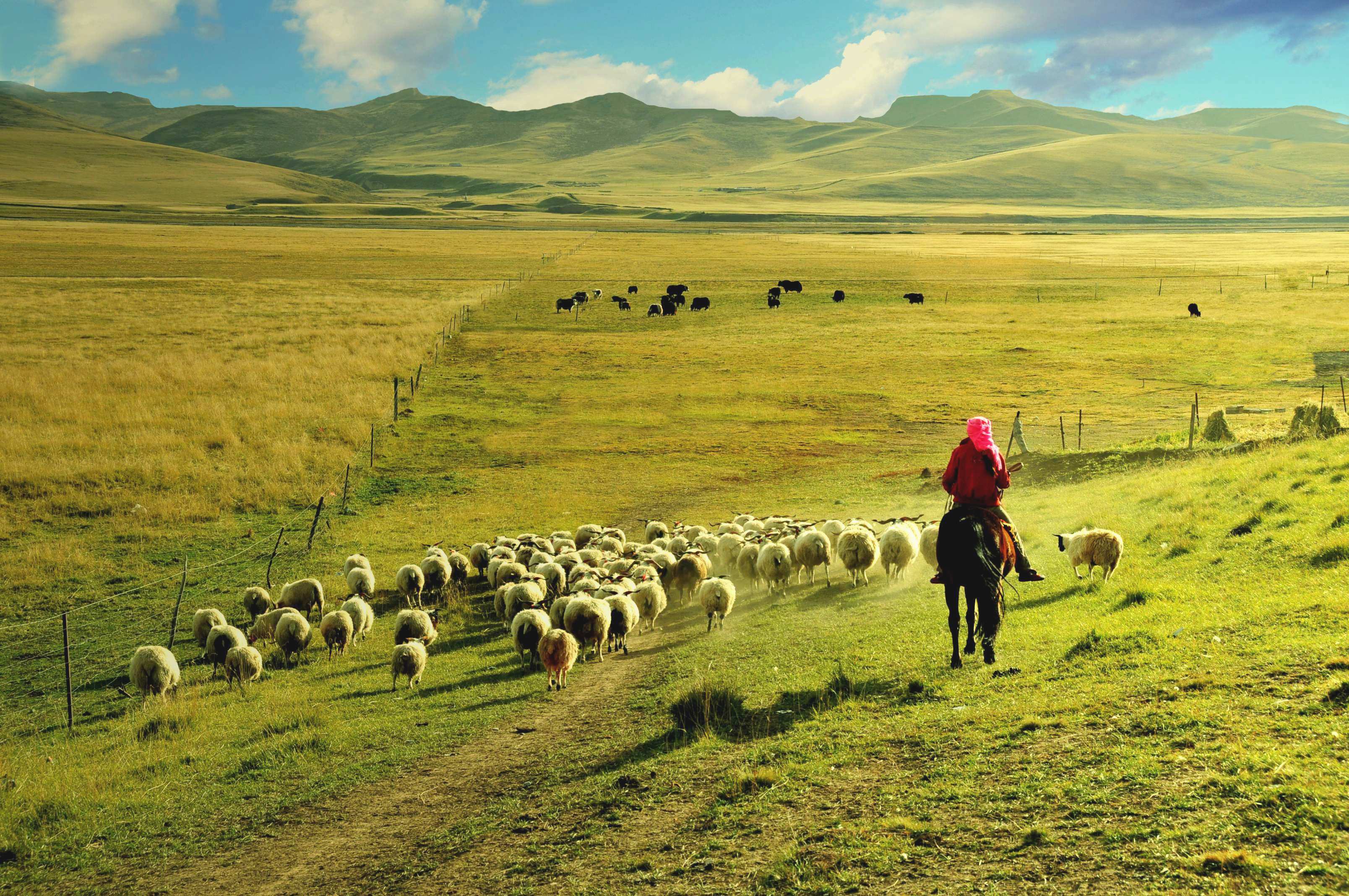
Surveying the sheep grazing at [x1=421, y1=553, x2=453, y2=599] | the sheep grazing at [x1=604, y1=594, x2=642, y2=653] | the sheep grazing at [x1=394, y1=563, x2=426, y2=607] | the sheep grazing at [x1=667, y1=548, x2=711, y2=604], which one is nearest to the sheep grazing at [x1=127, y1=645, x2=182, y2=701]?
the sheep grazing at [x1=394, y1=563, x2=426, y2=607]

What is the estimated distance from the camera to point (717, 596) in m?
14.5

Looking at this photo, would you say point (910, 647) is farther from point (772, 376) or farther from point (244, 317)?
point (244, 317)

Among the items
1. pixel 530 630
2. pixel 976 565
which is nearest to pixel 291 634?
pixel 530 630

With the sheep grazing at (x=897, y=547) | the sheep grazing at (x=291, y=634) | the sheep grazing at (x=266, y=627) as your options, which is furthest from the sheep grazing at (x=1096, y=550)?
the sheep grazing at (x=266, y=627)

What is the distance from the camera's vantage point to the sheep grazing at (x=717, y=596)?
14539 mm

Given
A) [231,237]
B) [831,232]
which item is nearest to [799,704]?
[231,237]

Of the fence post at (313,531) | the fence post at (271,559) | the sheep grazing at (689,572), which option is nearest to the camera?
the sheep grazing at (689,572)

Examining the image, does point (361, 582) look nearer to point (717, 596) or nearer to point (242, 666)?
point (242, 666)

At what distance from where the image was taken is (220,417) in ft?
98.3

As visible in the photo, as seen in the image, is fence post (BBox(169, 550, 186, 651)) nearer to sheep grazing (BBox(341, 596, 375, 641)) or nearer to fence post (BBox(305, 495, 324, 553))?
fence post (BBox(305, 495, 324, 553))

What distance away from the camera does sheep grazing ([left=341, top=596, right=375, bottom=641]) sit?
608 inches

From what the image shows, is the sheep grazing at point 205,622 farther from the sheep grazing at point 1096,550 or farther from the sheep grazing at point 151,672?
the sheep grazing at point 1096,550

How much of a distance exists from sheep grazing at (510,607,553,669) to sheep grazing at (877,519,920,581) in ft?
19.4

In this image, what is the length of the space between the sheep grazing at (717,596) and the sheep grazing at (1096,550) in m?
5.14
